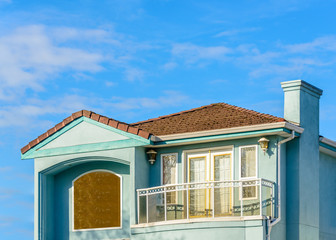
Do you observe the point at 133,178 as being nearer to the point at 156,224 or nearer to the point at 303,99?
the point at 156,224

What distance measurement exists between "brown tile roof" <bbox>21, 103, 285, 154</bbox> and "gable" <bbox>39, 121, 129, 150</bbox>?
294 millimetres

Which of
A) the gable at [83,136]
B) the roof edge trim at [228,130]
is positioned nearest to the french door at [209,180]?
the roof edge trim at [228,130]

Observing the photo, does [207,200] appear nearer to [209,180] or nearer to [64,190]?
[209,180]

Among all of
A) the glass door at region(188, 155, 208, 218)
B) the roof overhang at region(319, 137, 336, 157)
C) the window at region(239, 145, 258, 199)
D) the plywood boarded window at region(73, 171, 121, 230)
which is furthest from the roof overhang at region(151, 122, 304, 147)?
the plywood boarded window at region(73, 171, 121, 230)

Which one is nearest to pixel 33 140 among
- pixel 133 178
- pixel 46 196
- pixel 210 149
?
pixel 46 196

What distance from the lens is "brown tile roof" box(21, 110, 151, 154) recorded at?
27.1m

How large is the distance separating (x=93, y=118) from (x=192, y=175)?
154 inches

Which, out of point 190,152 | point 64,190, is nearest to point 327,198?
point 190,152

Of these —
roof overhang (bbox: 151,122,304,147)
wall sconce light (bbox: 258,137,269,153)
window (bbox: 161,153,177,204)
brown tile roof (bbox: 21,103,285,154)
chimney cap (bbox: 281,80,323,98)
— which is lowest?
window (bbox: 161,153,177,204)

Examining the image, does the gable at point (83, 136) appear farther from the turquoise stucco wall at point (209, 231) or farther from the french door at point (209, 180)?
the turquoise stucco wall at point (209, 231)

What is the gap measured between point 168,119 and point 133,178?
134 inches

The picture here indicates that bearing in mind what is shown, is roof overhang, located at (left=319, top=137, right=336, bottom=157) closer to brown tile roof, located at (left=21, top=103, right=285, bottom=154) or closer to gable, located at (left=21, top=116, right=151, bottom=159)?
brown tile roof, located at (left=21, top=103, right=285, bottom=154)

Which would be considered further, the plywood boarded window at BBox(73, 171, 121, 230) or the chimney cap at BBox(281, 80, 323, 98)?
the plywood boarded window at BBox(73, 171, 121, 230)

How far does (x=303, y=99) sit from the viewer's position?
2722cm
